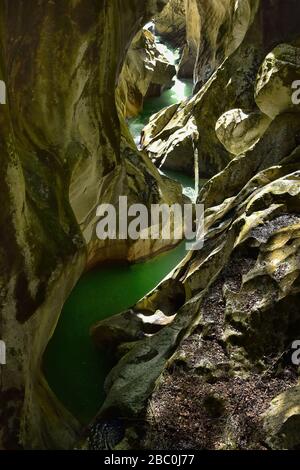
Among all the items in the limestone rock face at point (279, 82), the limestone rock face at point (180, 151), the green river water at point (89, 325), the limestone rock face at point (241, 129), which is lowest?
the green river water at point (89, 325)

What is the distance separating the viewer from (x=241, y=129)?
1128 cm

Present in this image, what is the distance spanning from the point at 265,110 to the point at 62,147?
12.9 feet

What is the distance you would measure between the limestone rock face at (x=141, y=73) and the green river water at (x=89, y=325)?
10724 mm

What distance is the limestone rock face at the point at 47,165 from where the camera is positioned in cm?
520

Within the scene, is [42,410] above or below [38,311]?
below

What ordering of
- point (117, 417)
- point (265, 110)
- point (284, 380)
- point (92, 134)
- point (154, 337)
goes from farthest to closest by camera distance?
1. point (265, 110)
2. point (92, 134)
3. point (154, 337)
4. point (117, 417)
5. point (284, 380)

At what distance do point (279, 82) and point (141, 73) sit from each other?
17.0 metres

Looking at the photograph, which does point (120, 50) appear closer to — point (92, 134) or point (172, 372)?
point (92, 134)

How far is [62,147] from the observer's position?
7453 millimetres

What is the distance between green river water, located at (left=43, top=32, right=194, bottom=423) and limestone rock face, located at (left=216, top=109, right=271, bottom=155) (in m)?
3.22

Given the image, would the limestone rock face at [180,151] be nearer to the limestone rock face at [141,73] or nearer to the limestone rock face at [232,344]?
the limestone rock face at [141,73]

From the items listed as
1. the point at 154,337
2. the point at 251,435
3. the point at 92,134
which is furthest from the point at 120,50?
the point at 251,435

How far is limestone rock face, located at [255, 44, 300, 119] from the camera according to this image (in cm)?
856

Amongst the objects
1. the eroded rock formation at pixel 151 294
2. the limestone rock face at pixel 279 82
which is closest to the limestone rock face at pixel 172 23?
the eroded rock formation at pixel 151 294
